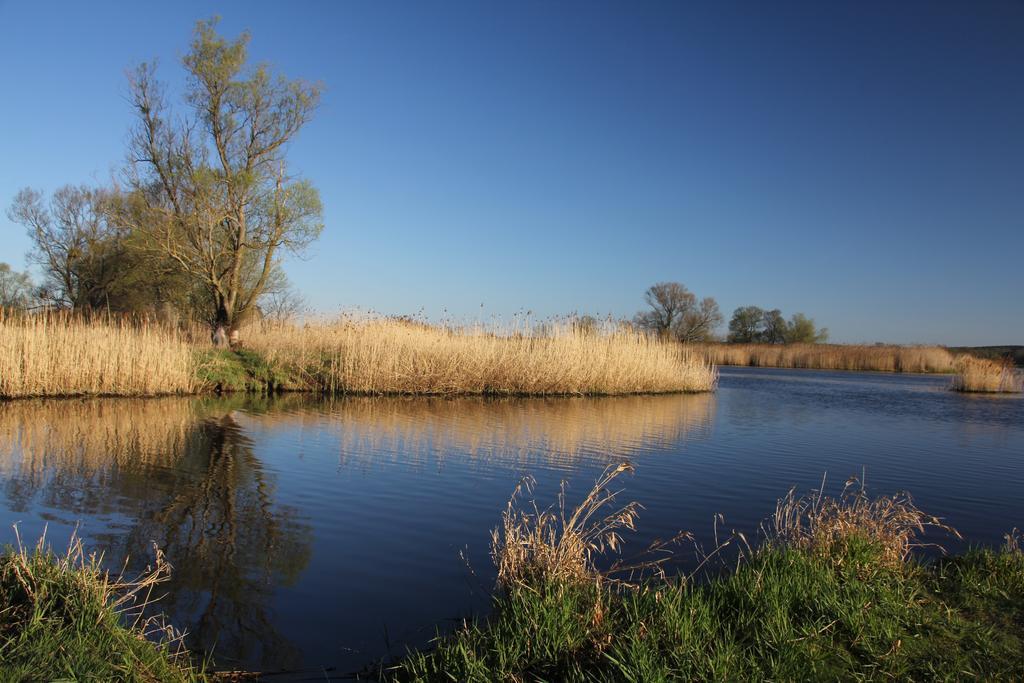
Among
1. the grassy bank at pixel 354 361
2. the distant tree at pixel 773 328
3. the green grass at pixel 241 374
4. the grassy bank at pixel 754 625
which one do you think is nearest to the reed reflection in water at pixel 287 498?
the grassy bank at pixel 754 625

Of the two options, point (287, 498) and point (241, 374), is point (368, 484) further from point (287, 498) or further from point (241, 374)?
point (241, 374)

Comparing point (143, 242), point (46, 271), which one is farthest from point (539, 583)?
point (46, 271)

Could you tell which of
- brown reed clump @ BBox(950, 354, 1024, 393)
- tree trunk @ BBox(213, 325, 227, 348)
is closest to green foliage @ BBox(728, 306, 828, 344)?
brown reed clump @ BBox(950, 354, 1024, 393)

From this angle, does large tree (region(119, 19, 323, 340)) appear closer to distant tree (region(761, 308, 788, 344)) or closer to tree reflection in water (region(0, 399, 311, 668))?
tree reflection in water (region(0, 399, 311, 668))

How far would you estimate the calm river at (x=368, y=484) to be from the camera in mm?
4160

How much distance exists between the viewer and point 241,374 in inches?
707

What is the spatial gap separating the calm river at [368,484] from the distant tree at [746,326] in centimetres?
4757

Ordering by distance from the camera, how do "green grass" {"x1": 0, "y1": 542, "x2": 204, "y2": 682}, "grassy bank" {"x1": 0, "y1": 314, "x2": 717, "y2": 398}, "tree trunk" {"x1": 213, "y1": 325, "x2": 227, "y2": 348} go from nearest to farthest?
"green grass" {"x1": 0, "y1": 542, "x2": 204, "y2": 682}, "grassy bank" {"x1": 0, "y1": 314, "x2": 717, "y2": 398}, "tree trunk" {"x1": 213, "y1": 325, "x2": 227, "y2": 348}

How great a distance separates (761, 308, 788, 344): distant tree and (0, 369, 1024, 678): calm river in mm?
45240

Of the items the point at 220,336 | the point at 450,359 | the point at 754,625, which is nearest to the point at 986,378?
the point at 450,359

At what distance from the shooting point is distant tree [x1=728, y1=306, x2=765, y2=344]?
62.1m

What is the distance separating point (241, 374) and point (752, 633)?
55.7ft

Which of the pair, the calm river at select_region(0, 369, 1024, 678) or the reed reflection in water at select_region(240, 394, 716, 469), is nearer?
the calm river at select_region(0, 369, 1024, 678)

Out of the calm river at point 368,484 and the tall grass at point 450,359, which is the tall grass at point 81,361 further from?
the tall grass at point 450,359
